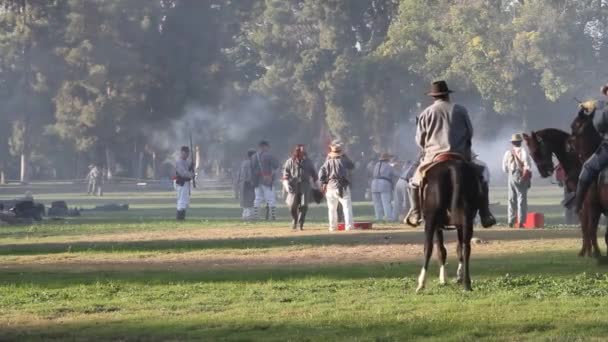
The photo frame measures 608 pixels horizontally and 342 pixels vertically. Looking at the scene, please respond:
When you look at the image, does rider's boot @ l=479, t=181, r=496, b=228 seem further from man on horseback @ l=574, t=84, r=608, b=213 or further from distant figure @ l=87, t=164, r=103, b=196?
distant figure @ l=87, t=164, r=103, b=196

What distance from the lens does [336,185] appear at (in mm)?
31000

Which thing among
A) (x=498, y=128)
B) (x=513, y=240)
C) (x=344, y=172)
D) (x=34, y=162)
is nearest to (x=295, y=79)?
(x=498, y=128)

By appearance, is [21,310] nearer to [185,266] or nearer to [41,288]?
[41,288]

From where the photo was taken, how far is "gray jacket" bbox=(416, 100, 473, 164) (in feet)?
51.1

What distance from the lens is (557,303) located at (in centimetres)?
1366

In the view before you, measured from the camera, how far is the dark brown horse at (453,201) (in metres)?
15.2

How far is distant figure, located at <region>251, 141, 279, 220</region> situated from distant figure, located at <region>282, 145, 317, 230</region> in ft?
24.9

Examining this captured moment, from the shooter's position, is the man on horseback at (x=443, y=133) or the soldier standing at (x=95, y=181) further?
the soldier standing at (x=95, y=181)

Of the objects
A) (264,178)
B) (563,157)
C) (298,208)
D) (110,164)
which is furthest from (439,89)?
(110,164)

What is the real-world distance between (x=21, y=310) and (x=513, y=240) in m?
12.7

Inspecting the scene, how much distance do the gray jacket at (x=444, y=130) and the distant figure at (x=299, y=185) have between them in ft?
53.8

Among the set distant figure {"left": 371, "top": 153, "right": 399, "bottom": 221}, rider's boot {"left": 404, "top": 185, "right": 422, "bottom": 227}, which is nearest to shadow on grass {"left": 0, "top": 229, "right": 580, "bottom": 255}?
rider's boot {"left": 404, "top": 185, "right": 422, "bottom": 227}

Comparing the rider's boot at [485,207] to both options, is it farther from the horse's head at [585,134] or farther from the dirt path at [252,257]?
the dirt path at [252,257]

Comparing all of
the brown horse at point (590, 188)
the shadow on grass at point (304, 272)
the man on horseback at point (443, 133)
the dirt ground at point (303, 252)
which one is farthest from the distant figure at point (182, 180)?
the man on horseback at point (443, 133)
